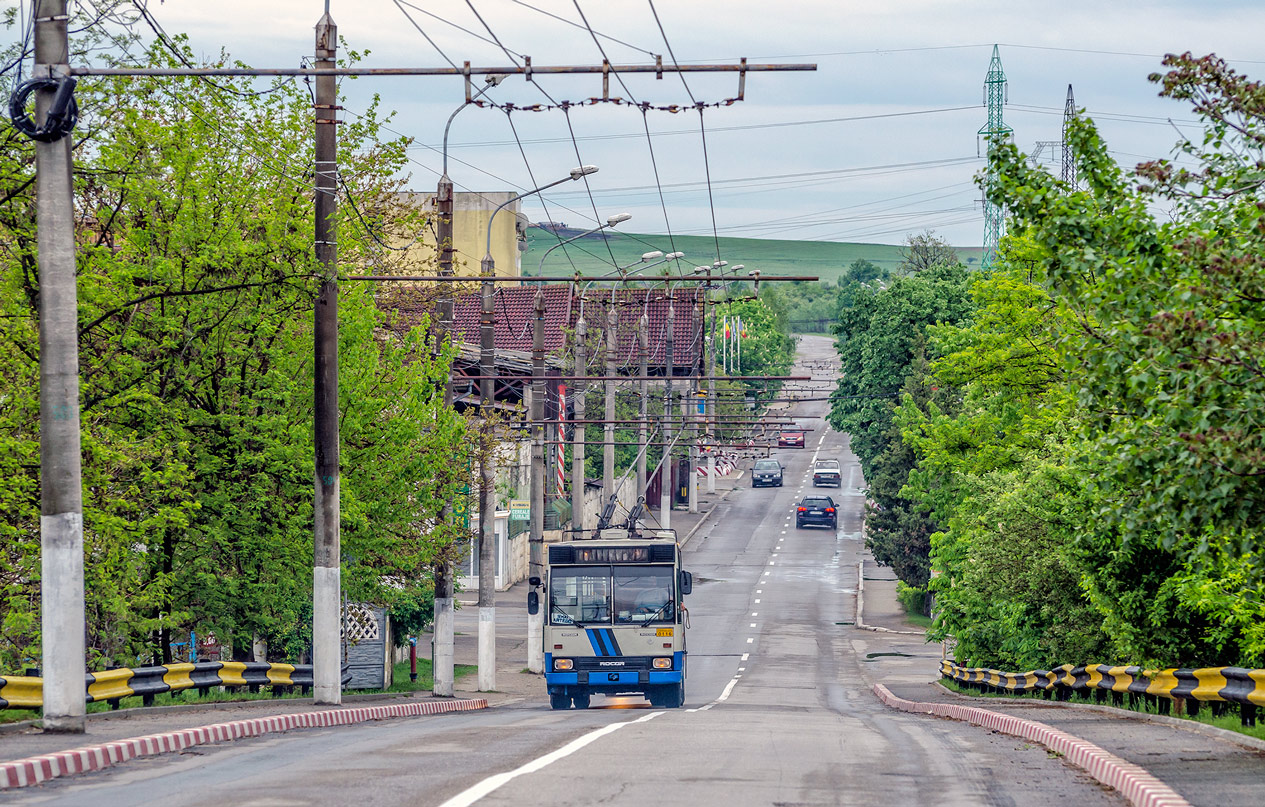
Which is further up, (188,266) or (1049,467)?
(188,266)

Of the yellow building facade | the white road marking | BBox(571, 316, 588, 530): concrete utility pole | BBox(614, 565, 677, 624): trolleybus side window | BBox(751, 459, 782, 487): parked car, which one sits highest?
the yellow building facade

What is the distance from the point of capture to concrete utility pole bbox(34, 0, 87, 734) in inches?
571

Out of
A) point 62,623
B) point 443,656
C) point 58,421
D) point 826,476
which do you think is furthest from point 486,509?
point 826,476

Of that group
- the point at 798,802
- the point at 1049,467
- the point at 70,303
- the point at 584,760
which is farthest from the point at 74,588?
the point at 1049,467

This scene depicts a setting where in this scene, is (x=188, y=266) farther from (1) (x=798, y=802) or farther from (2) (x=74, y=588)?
(1) (x=798, y=802)

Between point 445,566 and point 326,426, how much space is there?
380 inches

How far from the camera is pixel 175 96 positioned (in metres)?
22.7

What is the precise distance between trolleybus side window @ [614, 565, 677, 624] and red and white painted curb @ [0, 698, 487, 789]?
8.03 m

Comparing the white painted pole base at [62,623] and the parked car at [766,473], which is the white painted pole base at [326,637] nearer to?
the white painted pole base at [62,623]

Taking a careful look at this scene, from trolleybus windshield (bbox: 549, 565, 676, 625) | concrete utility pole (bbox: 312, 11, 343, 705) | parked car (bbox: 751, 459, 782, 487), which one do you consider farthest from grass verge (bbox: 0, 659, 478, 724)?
parked car (bbox: 751, 459, 782, 487)

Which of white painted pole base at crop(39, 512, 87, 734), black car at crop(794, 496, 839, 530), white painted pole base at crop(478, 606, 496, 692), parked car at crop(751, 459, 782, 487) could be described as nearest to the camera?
Answer: white painted pole base at crop(39, 512, 87, 734)

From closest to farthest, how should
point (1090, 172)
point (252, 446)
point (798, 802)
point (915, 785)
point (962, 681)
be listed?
point (798, 802), point (915, 785), point (1090, 172), point (252, 446), point (962, 681)

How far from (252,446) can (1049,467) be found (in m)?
13.3

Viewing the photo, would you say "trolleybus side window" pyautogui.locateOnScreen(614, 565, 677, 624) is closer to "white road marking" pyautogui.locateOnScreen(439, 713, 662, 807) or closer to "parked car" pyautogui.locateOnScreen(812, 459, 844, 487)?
"white road marking" pyautogui.locateOnScreen(439, 713, 662, 807)
